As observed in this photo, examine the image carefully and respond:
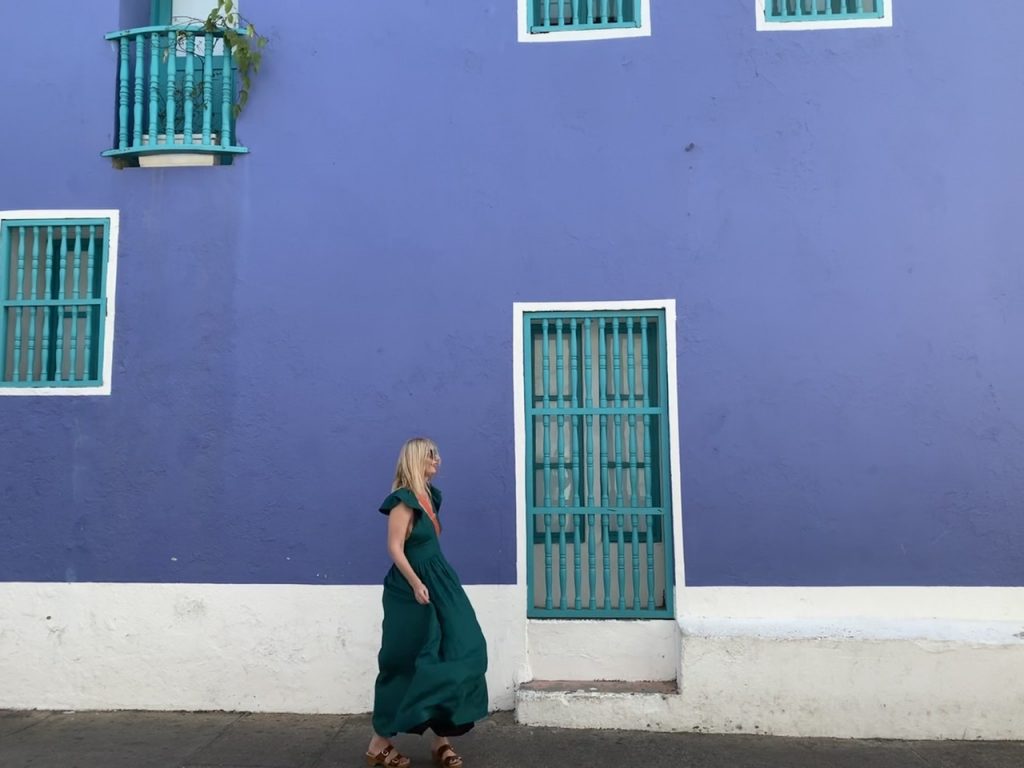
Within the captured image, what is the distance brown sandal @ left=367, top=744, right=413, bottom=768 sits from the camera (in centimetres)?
410

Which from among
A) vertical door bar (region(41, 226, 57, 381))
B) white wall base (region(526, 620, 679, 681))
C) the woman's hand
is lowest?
white wall base (region(526, 620, 679, 681))

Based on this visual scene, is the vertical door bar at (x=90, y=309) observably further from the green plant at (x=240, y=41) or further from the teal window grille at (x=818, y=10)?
the teal window grille at (x=818, y=10)

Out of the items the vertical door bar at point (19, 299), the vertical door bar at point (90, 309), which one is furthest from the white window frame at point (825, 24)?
the vertical door bar at point (19, 299)

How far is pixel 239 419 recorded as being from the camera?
5.10 m

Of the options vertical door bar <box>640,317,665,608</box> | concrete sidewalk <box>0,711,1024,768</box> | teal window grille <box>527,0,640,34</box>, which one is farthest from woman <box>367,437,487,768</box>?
teal window grille <box>527,0,640,34</box>

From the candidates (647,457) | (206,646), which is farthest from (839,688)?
(206,646)

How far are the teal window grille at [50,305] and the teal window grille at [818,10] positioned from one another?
4.27m

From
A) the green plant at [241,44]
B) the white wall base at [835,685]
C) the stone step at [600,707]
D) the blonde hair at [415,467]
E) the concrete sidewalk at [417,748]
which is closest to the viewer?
the blonde hair at [415,467]

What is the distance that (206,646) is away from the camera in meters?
4.96

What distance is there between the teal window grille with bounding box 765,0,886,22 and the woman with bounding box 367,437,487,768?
340 centimetres

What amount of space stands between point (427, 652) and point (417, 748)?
88 cm

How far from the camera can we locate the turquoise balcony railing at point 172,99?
525 centimetres

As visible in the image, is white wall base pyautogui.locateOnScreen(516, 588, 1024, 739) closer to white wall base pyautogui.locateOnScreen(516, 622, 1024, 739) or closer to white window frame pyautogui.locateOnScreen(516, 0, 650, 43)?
white wall base pyautogui.locateOnScreen(516, 622, 1024, 739)

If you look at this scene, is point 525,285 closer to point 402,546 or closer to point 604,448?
point 604,448
